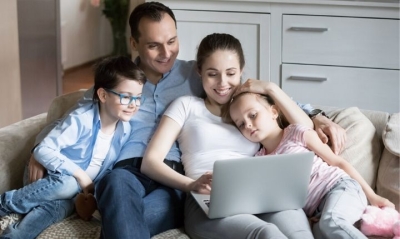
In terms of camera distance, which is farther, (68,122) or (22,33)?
(22,33)

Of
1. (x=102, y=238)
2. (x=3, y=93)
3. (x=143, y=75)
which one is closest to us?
(x=102, y=238)

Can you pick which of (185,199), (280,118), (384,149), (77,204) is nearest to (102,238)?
(77,204)

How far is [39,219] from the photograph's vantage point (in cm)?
211

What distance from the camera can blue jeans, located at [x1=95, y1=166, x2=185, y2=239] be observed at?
77.4 inches

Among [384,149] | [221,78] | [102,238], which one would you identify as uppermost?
[221,78]

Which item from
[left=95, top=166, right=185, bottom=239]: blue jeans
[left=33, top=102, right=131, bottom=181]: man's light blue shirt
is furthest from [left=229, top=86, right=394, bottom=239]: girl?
[left=33, top=102, right=131, bottom=181]: man's light blue shirt

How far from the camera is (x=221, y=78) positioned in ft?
7.54

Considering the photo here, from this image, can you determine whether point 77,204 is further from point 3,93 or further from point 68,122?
point 3,93

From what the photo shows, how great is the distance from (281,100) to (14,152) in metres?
0.93

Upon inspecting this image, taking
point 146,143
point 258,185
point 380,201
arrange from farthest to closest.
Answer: point 146,143 < point 380,201 < point 258,185

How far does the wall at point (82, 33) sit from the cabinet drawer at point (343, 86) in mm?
2503

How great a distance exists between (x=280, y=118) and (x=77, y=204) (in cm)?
73

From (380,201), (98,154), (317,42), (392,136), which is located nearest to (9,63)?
(317,42)

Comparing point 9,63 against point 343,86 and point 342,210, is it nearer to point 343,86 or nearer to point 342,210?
point 343,86
